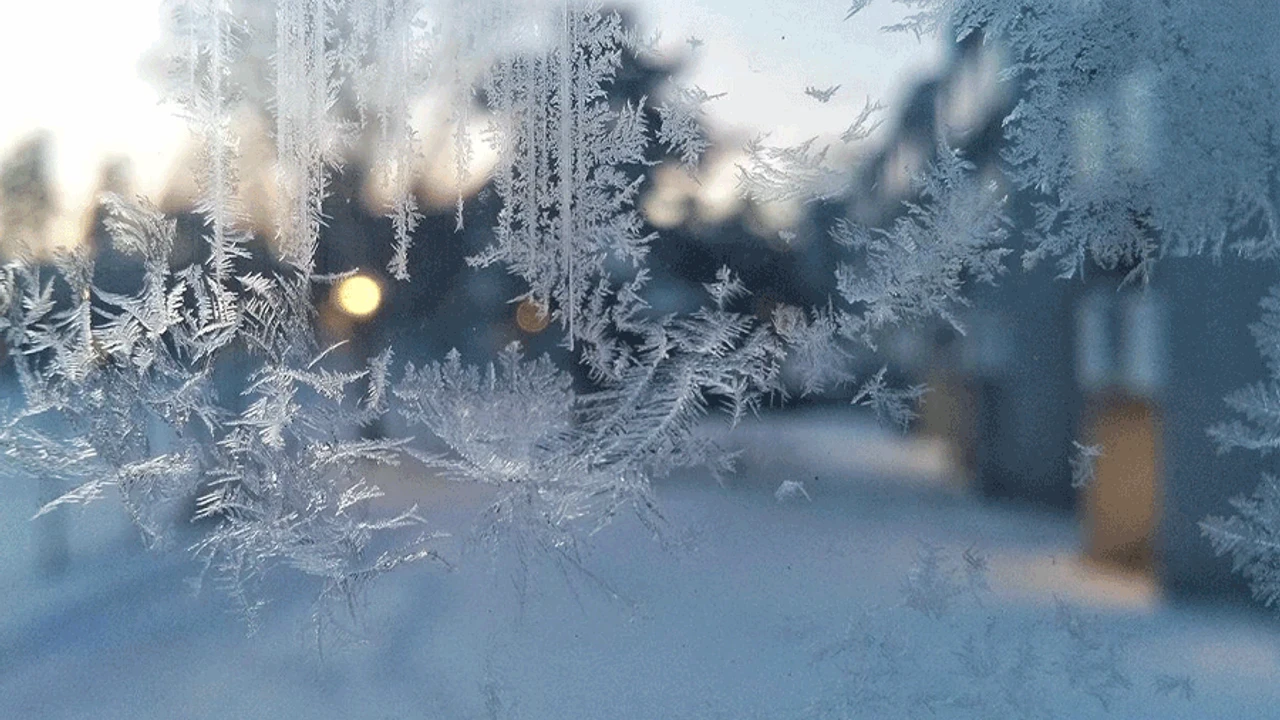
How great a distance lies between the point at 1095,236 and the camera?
1431 millimetres

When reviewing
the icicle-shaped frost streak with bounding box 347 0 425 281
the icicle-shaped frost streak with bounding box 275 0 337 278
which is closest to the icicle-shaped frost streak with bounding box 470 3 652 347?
the icicle-shaped frost streak with bounding box 347 0 425 281

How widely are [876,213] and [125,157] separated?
1212mm

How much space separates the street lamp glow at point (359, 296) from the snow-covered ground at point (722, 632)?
1.05 feet

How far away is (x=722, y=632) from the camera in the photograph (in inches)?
58.2

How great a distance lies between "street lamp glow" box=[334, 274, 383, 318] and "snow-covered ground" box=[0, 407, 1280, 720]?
32 cm

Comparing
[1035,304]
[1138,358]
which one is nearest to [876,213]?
[1035,304]

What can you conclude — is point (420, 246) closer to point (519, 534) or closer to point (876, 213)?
point (519, 534)

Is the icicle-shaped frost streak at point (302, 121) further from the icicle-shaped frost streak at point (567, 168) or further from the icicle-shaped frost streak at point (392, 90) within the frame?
the icicle-shaped frost streak at point (567, 168)

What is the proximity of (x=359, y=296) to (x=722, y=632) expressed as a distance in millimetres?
810

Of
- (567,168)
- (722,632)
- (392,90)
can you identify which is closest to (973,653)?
(722,632)

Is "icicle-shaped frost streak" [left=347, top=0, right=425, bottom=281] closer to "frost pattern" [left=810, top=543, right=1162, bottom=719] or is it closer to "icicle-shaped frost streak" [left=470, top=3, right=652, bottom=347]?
"icicle-shaped frost streak" [left=470, top=3, right=652, bottom=347]

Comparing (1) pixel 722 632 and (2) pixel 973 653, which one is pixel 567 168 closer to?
(1) pixel 722 632

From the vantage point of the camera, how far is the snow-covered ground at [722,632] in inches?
57.6

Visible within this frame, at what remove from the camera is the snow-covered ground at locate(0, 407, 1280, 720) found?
1464 mm
